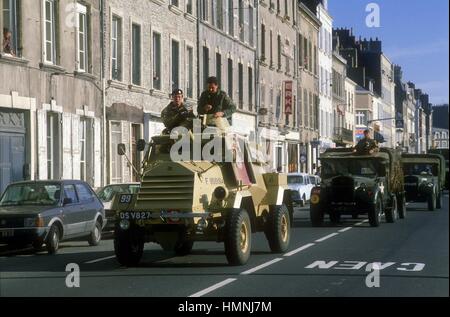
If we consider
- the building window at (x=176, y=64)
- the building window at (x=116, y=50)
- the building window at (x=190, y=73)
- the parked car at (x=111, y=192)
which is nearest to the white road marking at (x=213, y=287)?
the parked car at (x=111, y=192)

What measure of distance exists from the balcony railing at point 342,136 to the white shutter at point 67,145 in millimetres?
51223

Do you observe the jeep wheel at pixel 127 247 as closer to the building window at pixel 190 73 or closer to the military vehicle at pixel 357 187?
the military vehicle at pixel 357 187

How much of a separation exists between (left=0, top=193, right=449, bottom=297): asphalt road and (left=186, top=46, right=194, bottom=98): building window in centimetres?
1844

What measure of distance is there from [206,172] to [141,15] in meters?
19.4

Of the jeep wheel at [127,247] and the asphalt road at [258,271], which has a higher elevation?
the jeep wheel at [127,247]

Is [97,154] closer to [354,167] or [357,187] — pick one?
[354,167]

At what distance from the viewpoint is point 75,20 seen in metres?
28.0

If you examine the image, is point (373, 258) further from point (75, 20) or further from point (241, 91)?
point (241, 91)

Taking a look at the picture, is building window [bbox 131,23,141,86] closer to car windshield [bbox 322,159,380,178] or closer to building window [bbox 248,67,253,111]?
car windshield [bbox 322,159,380,178]

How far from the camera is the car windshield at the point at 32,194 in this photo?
60.6 feet

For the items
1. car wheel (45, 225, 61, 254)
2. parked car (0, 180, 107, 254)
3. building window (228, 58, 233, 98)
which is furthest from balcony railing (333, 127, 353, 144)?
car wheel (45, 225, 61, 254)

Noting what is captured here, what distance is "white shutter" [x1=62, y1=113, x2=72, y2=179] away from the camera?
89.8ft

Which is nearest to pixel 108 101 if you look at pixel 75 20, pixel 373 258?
pixel 75 20
